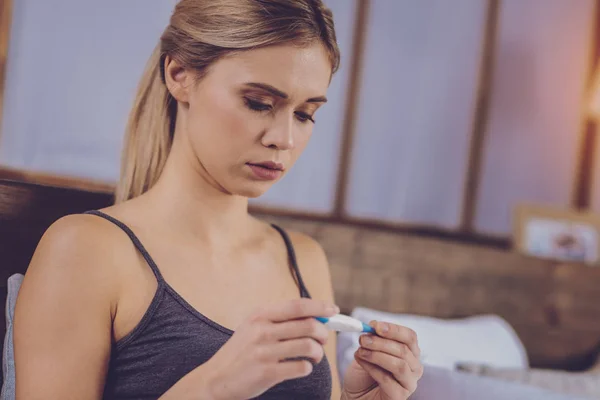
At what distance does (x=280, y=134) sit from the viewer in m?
1.08

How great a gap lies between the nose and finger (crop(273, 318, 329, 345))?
1.16 ft

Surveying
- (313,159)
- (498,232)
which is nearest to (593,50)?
(498,232)

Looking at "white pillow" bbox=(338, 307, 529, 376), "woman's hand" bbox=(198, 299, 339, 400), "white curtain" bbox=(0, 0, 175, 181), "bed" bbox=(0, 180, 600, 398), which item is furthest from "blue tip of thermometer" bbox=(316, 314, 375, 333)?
"white curtain" bbox=(0, 0, 175, 181)

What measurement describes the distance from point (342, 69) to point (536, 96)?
88cm

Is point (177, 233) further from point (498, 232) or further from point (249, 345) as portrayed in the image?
point (498, 232)

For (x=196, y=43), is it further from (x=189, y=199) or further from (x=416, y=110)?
(x=416, y=110)

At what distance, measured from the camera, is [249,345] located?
816 mm

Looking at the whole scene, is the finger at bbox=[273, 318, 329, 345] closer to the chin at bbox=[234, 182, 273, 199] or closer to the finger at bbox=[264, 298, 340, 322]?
the finger at bbox=[264, 298, 340, 322]

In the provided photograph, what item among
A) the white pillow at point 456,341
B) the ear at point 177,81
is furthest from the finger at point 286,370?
the white pillow at point 456,341

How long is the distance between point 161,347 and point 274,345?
0.31 metres

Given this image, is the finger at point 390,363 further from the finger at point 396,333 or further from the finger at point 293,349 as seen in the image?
the finger at point 293,349

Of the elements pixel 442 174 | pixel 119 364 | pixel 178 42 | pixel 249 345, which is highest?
pixel 178 42

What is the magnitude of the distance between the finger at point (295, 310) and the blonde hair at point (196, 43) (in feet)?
1.52

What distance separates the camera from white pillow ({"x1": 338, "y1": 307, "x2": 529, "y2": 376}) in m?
1.80
